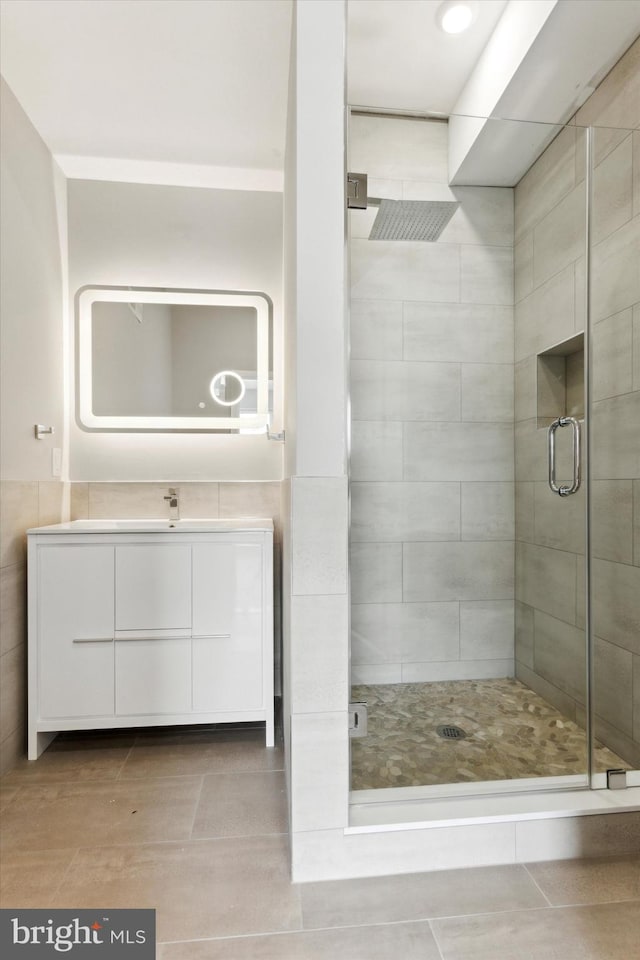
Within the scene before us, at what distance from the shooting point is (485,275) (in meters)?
1.57

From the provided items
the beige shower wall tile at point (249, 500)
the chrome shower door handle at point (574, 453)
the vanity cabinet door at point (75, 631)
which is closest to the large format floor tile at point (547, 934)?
the chrome shower door handle at point (574, 453)

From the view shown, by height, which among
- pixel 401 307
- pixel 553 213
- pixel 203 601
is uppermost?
pixel 553 213

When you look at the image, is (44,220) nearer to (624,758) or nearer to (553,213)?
(553,213)

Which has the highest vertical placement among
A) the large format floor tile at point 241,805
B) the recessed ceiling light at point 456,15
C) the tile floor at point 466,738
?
the recessed ceiling light at point 456,15

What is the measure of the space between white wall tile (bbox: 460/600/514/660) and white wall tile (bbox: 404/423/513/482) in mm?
379

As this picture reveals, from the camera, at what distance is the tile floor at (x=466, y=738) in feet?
4.89

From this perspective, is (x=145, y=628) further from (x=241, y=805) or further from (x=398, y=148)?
(x=398, y=148)

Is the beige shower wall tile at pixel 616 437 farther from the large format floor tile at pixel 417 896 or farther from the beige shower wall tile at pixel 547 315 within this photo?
the large format floor tile at pixel 417 896

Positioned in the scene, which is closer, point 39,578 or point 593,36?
point 593,36

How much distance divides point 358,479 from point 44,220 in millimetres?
1842

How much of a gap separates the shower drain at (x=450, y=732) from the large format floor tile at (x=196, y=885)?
530 mm

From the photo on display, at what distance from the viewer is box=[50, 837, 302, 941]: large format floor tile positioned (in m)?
1.21

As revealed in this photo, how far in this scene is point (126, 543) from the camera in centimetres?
201

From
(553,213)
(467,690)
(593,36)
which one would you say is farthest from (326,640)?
(593,36)
